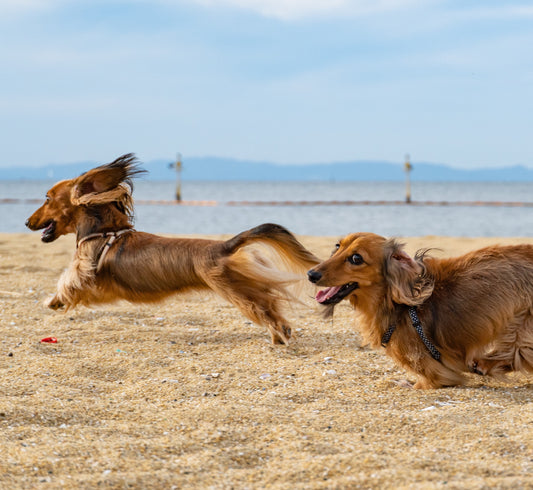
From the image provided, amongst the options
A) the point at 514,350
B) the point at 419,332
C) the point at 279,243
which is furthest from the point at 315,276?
the point at 279,243

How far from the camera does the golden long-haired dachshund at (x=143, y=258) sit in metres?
5.32

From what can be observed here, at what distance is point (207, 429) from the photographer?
3371 mm

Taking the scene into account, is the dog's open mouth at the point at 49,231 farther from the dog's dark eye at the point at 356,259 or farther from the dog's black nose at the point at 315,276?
the dog's dark eye at the point at 356,259

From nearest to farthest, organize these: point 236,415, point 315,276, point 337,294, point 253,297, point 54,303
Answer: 1. point 236,415
2. point 315,276
3. point 337,294
4. point 253,297
5. point 54,303

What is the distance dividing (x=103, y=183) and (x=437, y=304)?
126 inches

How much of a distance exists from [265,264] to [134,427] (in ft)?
7.28

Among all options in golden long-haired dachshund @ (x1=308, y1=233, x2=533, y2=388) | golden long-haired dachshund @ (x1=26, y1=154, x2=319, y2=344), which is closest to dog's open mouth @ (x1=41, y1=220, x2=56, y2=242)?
golden long-haired dachshund @ (x1=26, y1=154, x2=319, y2=344)

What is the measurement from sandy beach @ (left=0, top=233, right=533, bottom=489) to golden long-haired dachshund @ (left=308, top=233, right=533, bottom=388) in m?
0.19

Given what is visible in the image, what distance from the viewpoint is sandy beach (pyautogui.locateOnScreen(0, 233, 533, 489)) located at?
9.29 feet

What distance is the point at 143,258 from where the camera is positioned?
5.48m

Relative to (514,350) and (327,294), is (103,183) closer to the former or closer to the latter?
(327,294)

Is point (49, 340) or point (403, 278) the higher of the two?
point (403, 278)

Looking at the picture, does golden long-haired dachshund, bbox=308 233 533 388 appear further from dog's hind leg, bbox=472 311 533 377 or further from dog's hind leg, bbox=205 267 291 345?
dog's hind leg, bbox=205 267 291 345

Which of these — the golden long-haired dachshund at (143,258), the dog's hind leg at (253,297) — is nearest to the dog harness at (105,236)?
the golden long-haired dachshund at (143,258)
